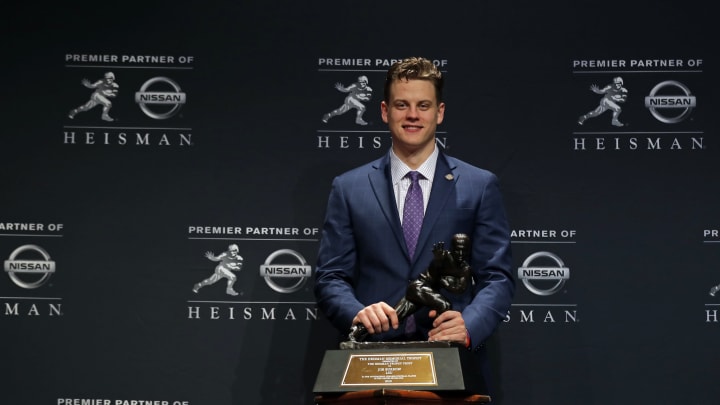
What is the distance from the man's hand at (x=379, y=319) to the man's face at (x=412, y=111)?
70 centimetres

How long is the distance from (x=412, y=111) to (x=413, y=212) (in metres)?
0.36

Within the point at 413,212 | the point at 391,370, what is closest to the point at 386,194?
the point at 413,212

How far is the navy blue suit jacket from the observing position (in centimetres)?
317

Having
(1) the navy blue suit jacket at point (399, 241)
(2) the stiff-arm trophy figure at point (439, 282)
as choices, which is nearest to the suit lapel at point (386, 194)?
(1) the navy blue suit jacket at point (399, 241)

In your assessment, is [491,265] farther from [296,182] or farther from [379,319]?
[296,182]

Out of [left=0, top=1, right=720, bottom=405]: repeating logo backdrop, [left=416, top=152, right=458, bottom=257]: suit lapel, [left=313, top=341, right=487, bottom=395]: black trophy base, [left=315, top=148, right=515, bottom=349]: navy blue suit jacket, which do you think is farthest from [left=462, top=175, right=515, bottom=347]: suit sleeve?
[left=0, top=1, right=720, bottom=405]: repeating logo backdrop

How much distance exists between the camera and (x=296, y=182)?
163 inches

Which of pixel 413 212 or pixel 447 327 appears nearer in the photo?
pixel 447 327

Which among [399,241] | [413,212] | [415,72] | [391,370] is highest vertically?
[415,72]

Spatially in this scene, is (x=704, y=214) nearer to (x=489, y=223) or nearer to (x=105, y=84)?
(x=489, y=223)

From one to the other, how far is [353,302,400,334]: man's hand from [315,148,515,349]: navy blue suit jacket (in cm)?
26

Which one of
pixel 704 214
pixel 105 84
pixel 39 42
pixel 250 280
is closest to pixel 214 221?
pixel 250 280

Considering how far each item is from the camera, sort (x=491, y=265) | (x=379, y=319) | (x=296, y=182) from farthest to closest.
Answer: (x=296, y=182)
(x=491, y=265)
(x=379, y=319)

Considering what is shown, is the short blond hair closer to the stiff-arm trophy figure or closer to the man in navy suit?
the man in navy suit
